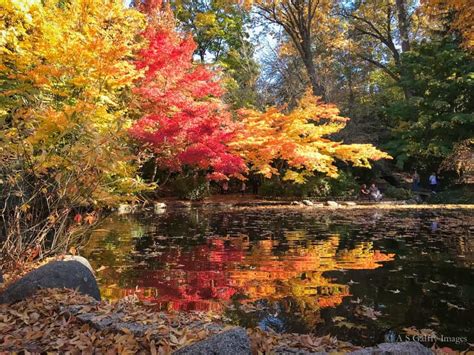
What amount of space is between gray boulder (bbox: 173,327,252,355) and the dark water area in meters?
1.76

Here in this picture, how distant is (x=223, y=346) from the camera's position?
281 cm

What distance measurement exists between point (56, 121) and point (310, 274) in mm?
4530

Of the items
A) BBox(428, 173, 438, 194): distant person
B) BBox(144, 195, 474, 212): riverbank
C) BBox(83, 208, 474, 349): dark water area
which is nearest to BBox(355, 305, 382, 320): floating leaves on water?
BBox(83, 208, 474, 349): dark water area

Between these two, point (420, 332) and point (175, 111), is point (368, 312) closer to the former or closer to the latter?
point (420, 332)

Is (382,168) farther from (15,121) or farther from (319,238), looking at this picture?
(15,121)

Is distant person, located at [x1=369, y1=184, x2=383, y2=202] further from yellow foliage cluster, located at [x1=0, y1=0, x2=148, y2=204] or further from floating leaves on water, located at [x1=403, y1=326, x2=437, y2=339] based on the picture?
floating leaves on water, located at [x1=403, y1=326, x2=437, y2=339]

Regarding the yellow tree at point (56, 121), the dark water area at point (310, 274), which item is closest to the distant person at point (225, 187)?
the dark water area at point (310, 274)

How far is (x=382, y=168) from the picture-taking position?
985 inches

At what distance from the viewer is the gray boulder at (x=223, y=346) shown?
9.12 feet

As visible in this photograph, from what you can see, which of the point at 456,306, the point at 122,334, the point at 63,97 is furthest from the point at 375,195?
the point at 122,334

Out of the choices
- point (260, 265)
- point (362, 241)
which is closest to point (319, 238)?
point (362, 241)

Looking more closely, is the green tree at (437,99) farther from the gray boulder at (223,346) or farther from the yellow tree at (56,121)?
the gray boulder at (223,346)

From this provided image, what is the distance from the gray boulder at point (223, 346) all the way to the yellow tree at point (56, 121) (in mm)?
3659

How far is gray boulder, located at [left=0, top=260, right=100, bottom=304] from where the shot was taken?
4.72 metres
